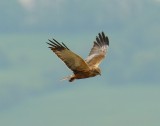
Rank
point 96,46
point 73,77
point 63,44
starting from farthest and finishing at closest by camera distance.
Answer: point 96,46, point 73,77, point 63,44

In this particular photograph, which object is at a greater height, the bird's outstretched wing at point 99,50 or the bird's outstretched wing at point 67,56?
the bird's outstretched wing at point 99,50

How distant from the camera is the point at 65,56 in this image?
3788cm

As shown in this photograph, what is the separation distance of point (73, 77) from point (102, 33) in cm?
876

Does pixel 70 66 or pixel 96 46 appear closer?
pixel 70 66

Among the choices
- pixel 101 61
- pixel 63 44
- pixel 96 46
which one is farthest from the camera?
pixel 96 46

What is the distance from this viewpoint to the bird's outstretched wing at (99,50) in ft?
145

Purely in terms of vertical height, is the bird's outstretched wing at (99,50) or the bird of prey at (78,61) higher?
the bird's outstretched wing at (99,50)

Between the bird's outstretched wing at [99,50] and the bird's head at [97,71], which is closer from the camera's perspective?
the bird's head at [97,71]

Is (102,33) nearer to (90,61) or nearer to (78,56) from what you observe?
(90,61)

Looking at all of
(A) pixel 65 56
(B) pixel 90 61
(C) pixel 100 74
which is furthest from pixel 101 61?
(A) pixel 65 56

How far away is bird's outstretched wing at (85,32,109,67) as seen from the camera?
44094mm

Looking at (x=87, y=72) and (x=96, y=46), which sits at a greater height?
(x=96, y=46)

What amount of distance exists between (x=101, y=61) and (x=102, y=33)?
186 inches

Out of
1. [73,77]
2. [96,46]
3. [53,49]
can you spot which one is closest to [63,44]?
[53,49]
